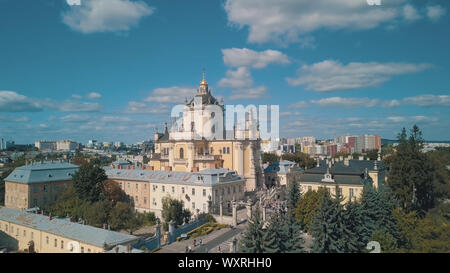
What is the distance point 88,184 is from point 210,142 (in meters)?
20.1

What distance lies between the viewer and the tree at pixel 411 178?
107 ft

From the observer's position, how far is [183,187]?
134ft

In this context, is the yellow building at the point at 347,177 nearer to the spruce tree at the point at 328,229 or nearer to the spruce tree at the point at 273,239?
the spruce tree at the point at 328,229

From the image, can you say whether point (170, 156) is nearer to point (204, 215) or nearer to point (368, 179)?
point (204, 215)

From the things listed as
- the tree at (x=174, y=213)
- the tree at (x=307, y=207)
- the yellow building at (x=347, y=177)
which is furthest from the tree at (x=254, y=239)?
the yellow building at (x=347, y=177)

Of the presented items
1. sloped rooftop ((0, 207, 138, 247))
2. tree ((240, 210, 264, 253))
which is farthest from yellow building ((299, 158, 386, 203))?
sloped rooftop ((0, 207, 138, 247))

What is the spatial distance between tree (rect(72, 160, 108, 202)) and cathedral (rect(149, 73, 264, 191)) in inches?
451

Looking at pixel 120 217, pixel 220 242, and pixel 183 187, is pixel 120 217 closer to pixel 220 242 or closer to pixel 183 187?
pixel 183 187

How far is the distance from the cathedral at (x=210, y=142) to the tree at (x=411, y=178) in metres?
21.2

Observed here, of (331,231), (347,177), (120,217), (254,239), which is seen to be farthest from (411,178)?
(120,217)

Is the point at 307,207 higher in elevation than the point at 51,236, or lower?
higher

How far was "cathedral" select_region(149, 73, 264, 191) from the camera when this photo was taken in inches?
1972

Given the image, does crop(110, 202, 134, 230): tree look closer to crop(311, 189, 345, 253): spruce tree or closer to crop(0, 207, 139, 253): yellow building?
crop(0, 207, 139, 253): yellow building
